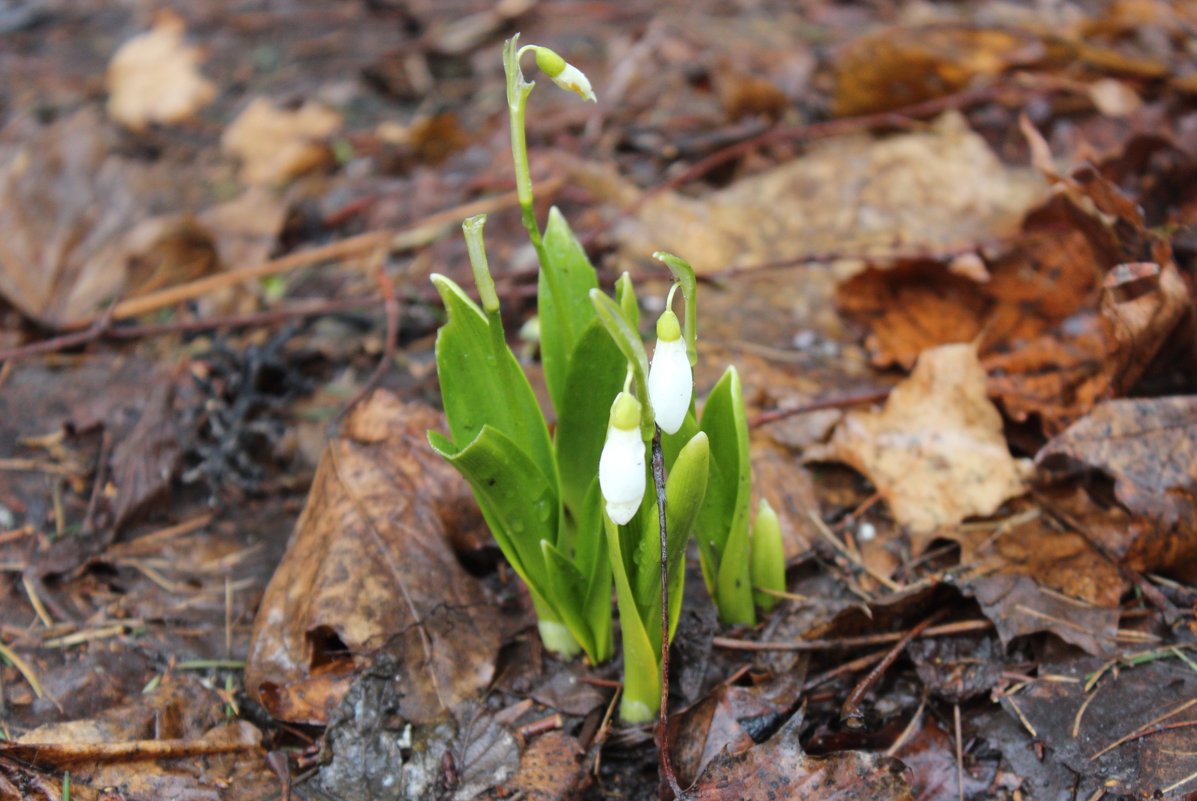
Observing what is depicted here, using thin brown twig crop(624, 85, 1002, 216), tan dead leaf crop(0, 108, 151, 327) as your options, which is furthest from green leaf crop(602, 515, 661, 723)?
tan dead leaf crop(0, 108, 151, 327)

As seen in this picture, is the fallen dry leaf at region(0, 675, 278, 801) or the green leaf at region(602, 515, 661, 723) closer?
the green leaf at region(602, 515, 661, 723)

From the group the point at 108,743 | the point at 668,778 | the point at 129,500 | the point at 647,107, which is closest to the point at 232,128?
the point at 647,107

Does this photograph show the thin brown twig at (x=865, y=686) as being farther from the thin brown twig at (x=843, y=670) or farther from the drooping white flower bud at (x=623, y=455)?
the drooping white flower bud at (x=623, y=455)

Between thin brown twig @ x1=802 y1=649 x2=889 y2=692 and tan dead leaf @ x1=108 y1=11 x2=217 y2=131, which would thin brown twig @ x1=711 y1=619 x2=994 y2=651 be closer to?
thin brown twig @ x1=802 y1=649 x2=889 y2=692

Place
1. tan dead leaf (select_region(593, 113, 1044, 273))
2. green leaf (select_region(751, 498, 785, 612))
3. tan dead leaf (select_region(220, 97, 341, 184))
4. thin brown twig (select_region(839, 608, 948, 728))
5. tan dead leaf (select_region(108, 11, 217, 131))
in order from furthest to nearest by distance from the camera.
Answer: tan dead leaf (select_region(108, 11, 217, 131)) < tan dead leaf (select_region(220, 97, 341, 184)) < tan dead leaf (select_region(593, 113, 1044, 273)) < green leaf (select_region(751, 498, 785, 612)) < thin brown twig (select_region(839, 608, 948, 728))

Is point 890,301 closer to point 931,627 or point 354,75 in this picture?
point 931,627

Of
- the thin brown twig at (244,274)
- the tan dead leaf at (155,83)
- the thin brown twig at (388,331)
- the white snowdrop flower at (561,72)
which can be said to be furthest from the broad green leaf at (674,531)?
the tan dead leaf at (155,83)

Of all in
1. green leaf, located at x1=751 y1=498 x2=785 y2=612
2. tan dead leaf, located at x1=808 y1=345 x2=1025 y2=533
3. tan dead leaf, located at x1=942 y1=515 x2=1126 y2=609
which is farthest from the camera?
tan dead leaf, located at x1=808 y1=345 x2=1025 y2=533

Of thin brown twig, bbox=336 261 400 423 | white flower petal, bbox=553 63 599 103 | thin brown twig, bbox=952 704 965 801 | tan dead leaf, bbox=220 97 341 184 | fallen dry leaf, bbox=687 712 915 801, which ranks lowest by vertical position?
thin brown twig, bbox=952 704 965 801
